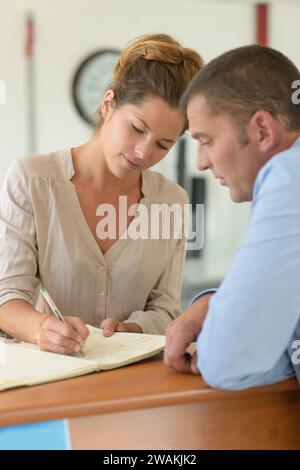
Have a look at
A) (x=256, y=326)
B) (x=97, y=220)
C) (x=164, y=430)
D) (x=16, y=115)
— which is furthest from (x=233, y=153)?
(x=16, y=115)

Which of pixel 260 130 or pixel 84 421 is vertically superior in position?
pixel 260 130

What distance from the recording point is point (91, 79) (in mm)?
4777

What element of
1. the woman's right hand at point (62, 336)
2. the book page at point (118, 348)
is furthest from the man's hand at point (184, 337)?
the woman's right hand at point (62, 336)

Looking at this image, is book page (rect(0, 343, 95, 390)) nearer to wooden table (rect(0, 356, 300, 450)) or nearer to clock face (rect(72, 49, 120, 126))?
wooden table (rect(0, 356, 300, 450))

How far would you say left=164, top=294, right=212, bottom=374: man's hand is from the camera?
1329 millimetres

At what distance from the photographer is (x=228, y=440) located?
1.26 metres

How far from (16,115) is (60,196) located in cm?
274

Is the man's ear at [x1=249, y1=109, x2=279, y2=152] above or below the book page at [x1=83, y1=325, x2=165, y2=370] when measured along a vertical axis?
above

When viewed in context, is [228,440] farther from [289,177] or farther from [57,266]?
[57,266]

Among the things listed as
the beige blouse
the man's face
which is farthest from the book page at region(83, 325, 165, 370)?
the man's face

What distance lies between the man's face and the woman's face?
1.57 ft

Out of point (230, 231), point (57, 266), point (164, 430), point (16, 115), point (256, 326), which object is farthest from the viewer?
point (230, 231)

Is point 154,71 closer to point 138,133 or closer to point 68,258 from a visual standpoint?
point 138,133

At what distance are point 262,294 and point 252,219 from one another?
0.13 m
